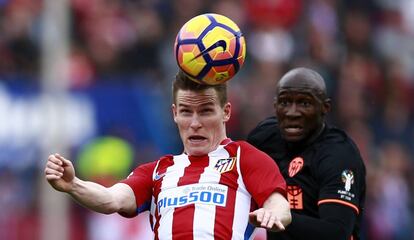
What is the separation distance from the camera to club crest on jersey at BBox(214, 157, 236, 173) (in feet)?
22.1

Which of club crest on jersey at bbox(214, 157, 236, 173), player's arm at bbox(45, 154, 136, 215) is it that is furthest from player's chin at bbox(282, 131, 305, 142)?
player's arm at bbox(45, 154, 136, 215)

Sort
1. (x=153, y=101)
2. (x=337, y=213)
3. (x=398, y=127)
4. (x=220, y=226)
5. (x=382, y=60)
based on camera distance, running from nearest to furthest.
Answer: (x=220, y=226) → (x=337, y=213) → (x=153, y=101) → (x=398, y=127) → (x=382, y=60)

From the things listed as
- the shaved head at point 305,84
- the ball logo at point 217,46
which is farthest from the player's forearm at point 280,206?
the shaved head at point 305,84

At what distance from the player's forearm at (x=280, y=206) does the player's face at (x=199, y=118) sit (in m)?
0.52

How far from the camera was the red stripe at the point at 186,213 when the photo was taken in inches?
259

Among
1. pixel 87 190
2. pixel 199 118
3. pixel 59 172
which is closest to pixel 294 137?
pixel 199 118

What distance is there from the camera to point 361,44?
1705 centimetres

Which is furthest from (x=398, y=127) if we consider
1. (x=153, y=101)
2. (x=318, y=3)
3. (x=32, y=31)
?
(x=32, y=31)

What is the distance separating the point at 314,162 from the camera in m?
7.32

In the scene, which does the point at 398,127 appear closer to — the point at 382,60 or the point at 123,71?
the point at 382,60

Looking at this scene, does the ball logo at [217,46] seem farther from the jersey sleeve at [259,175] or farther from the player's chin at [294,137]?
the player's chin at [294,137]

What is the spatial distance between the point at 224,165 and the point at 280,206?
489 mm

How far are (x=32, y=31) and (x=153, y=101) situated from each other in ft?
6.07

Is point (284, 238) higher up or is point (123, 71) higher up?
point (123, 71)
